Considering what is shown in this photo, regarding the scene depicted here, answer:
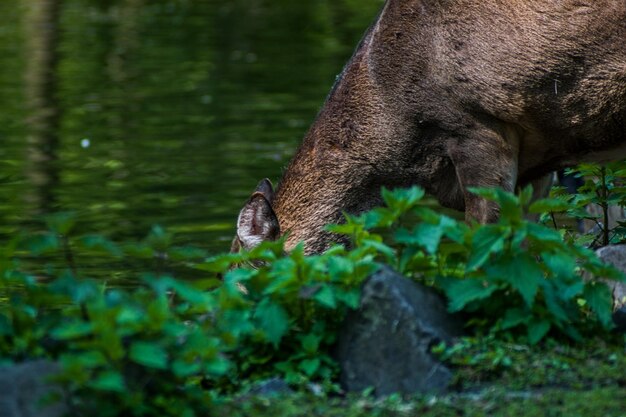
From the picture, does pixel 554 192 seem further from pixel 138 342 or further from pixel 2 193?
pixel 2 193

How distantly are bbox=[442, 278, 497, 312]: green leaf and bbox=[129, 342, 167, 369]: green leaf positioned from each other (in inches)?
46.7

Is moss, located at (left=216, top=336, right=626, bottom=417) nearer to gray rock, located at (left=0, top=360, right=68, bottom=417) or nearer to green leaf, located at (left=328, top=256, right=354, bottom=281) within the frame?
green leaf, located at (left=328, top=256, right=354, bottom=281)

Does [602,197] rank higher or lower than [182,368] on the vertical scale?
lower

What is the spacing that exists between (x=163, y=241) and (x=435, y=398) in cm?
106

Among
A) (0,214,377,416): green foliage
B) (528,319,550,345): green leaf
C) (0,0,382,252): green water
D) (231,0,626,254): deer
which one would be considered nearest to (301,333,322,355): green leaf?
(0,214,377,416): green foliage

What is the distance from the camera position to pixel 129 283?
8.24 m

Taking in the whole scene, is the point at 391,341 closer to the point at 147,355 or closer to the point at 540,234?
the point at 540,234

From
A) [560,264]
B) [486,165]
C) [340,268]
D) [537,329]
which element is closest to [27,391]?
[340,268]

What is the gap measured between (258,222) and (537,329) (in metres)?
2.51

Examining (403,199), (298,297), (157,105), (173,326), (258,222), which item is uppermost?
(403,199)

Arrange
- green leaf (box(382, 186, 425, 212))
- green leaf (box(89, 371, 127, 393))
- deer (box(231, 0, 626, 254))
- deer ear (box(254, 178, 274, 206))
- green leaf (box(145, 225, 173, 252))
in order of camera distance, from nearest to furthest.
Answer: green leaf (box(89, 371, 127, 393))
green leaf (box(145, 225, 173, 252))
green leaf (box(382, 186, 425, 212))
deer (box(231, 0, 626, 254))
deer ear (box(254, 178, 274, 206))

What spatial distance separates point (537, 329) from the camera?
4555mm

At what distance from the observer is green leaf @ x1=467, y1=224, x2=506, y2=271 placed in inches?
178

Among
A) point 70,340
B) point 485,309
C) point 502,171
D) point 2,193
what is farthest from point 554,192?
point 2,193
